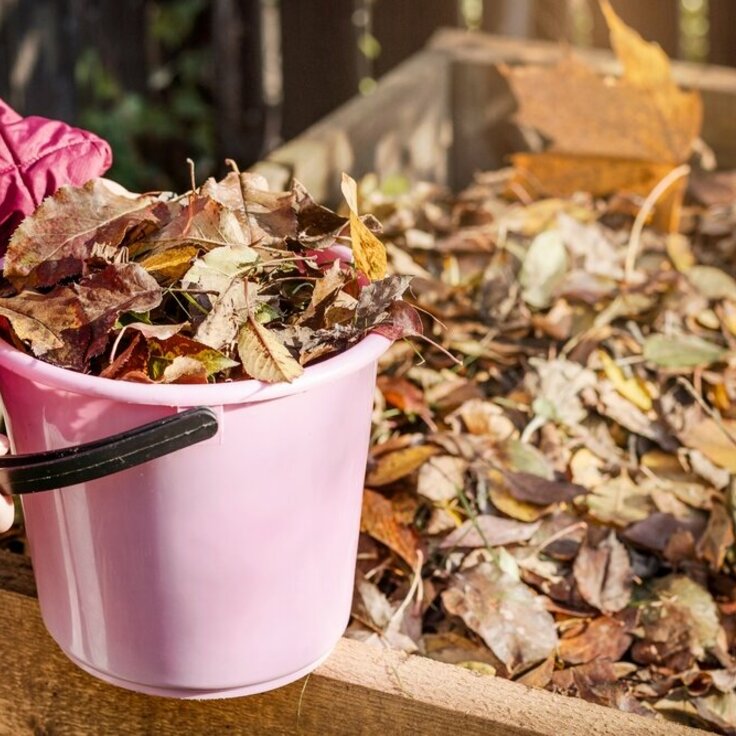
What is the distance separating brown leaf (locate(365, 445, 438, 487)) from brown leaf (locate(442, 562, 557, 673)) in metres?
0.17

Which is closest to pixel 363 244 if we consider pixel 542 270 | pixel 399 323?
pixel 399 323

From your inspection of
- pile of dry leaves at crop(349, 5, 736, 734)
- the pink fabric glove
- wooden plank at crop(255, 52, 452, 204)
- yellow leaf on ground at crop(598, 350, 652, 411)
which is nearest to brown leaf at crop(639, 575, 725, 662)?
pile of dry leaves at crop(349, 5, 736, 734)

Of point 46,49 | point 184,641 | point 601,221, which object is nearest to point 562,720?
point 184,641

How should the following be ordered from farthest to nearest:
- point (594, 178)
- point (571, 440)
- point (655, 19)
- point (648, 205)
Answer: point (655, 19) → point (594, 178) → point (648, 205) → point (571, 440)

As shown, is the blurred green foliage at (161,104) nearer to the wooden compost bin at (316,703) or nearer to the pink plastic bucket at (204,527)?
the wooden compost bin at (316,703)

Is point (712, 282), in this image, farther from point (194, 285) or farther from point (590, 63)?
point (194, 285)

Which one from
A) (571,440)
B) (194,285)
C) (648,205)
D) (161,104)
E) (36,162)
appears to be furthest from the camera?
(161,104)

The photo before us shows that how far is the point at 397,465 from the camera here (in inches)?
58.2

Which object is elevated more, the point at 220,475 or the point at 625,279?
the point at 220,475

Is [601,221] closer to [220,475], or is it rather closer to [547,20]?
[547,20]

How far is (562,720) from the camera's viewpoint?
1056mm

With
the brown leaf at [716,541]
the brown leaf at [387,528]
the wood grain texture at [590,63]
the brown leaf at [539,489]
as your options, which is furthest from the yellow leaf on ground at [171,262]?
the wood grain texture at [590,63]

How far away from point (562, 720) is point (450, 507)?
422 millimetres

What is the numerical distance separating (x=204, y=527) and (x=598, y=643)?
0.54 m
